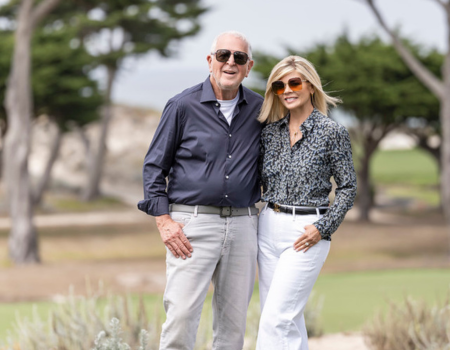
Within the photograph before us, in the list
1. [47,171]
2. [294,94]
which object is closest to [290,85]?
[294,94]

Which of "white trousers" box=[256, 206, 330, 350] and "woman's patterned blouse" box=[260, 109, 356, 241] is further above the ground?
"woman's patterned blouse" box=[260, 109, 356, 241]

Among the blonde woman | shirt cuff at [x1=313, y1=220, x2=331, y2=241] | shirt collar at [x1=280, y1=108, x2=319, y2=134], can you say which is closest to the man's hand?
the blonde woman

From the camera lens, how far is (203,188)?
3598mm

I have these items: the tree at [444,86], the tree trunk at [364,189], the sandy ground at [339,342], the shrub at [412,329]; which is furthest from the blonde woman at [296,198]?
the tree trunk at [364,189]

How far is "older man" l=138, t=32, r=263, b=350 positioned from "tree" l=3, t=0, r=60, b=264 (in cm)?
1154

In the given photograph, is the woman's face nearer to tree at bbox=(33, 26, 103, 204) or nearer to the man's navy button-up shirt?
the man's navy button-up shirt

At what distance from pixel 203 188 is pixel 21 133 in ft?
39.1

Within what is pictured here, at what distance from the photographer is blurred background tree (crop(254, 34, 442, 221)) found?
2411cm

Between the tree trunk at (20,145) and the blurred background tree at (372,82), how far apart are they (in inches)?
433

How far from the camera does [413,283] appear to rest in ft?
34.5

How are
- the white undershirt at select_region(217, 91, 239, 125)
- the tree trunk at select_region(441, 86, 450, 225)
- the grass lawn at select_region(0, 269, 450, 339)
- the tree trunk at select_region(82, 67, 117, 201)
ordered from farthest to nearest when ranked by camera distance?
the tree trunk at select_region(82, 67, 117, 201) < the tree trunk at select_region(441, 86, 450, 225) < the grass lawn at select_region(0, 269, 450, 339) < the white undershirt at select_region(217, 91, 239, 125)

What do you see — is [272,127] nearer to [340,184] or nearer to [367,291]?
[340,184]

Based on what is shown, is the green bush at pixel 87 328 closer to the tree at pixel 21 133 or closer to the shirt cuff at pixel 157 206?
the shirt cuff at pixel 157 206

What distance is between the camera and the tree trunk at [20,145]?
14.5 meters
